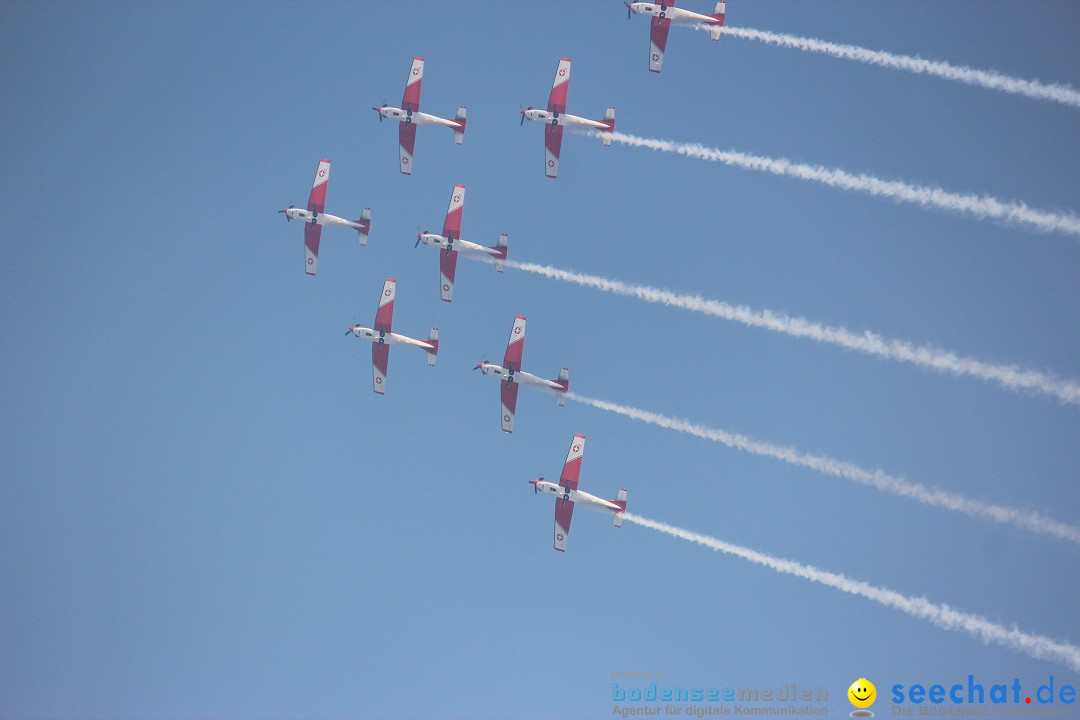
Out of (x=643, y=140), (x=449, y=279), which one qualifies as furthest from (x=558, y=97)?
(x=449, y=279)

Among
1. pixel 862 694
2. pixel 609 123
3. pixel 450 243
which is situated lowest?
pixel 862 694

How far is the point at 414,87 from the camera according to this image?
70.6 metres

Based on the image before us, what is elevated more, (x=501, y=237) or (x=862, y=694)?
(x=501, y=237)

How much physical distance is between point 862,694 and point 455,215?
2679cm

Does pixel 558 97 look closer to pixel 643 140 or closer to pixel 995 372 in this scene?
pixel 643 140

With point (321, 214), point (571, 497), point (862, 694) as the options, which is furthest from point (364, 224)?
point (862, 694)

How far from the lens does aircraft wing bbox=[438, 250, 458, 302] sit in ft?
231

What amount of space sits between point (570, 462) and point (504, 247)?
9.89m

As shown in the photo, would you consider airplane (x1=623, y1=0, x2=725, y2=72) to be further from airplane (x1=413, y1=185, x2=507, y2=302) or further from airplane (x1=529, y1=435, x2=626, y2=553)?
airplane (x1=529, y1=435, x2=626, y2=553)

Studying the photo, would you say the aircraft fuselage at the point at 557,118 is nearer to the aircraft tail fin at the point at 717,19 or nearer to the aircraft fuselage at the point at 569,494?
the aircraft tail fin at the point at 717,19

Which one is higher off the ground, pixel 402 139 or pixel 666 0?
pixel 666 0

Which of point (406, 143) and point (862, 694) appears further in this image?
point (406, 143)

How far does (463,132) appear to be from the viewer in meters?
70.0

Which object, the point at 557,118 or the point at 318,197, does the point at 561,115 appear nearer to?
the point at 557,118
